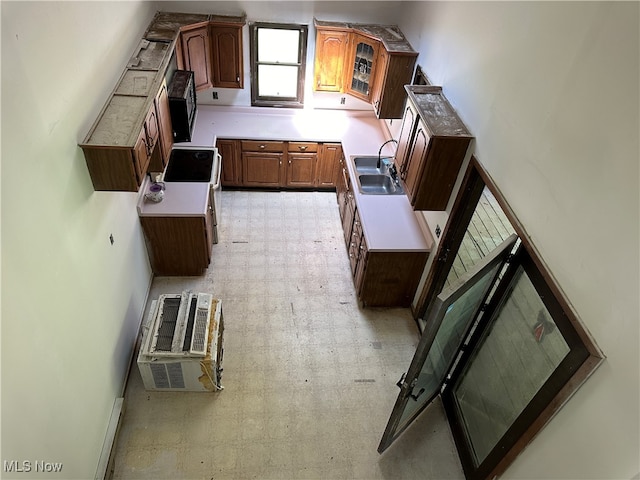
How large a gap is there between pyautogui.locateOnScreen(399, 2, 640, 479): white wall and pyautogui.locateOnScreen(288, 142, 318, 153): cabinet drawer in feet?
8.51

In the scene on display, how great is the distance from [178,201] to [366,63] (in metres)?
2.58

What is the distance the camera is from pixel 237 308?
4.07 metres

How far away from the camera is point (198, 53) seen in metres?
4.57

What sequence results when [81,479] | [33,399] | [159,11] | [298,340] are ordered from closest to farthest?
[33,399], [81,479], [298,340], [159,11]

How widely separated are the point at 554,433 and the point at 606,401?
1.41 feet

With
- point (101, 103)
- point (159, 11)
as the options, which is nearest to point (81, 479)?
point (101, 103)

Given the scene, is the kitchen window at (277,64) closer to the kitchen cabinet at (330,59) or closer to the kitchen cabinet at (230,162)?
the kitchen cabinet at (330,59)

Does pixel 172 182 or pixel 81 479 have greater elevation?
pixel 172 182

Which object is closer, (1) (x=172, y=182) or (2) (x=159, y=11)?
(1) (x=172, y=182)

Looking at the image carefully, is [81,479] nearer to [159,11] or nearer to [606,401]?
[606,401]

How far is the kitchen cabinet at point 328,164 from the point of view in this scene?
16.9 ft

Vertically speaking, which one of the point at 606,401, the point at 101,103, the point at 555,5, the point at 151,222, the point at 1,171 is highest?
the point at 555,5

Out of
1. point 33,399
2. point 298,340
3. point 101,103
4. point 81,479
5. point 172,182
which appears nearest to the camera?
point 33,399

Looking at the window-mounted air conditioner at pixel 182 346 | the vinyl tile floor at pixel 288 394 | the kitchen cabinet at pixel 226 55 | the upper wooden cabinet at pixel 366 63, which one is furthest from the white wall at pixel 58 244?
the upper wooden cabinet at pixel 366 63
